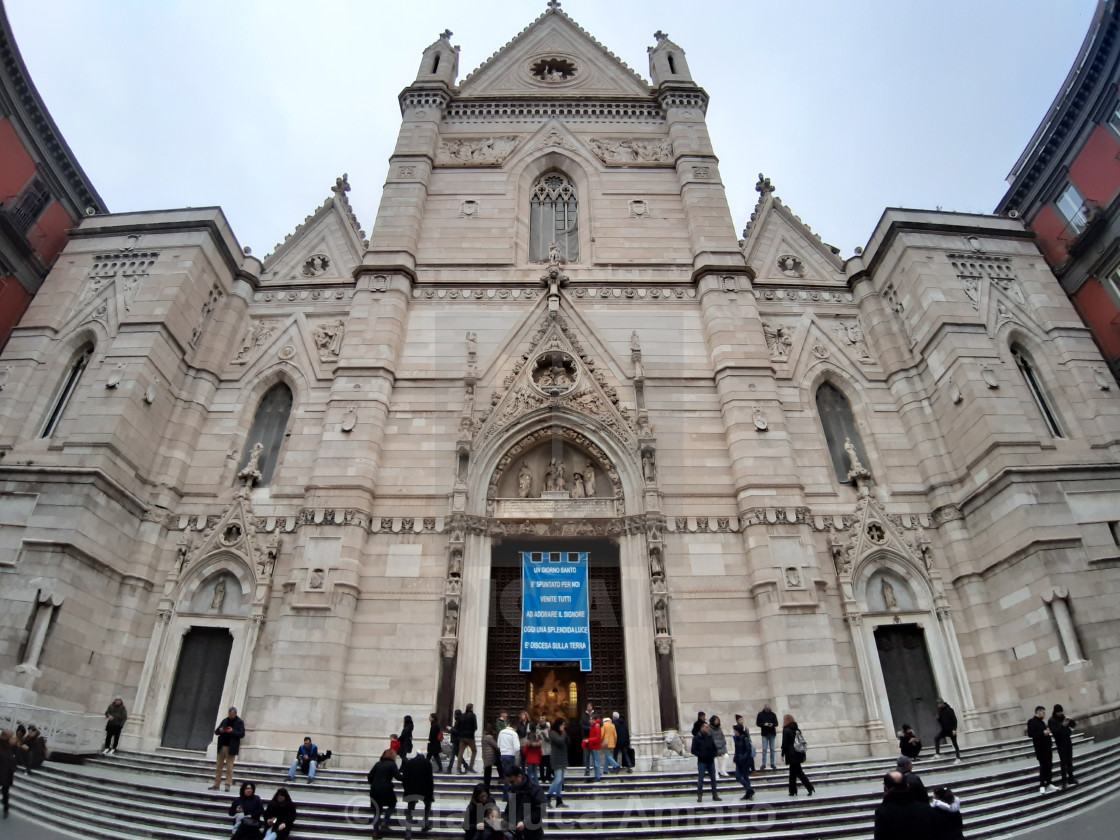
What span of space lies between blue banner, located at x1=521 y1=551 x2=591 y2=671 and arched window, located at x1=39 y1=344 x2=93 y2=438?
1183 cm

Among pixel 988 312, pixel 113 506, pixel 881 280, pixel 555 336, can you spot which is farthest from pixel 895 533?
pixel 113 506

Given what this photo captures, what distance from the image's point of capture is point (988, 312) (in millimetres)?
17531

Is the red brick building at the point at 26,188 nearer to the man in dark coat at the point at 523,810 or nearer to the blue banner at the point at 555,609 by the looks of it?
the blue banner at the point at 555,609

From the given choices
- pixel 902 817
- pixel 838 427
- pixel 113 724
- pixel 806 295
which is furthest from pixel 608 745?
pixel 806 295

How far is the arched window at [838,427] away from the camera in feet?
56.3

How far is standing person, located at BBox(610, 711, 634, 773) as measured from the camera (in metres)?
11.5

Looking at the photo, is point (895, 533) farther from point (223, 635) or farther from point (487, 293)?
point (223, 635)

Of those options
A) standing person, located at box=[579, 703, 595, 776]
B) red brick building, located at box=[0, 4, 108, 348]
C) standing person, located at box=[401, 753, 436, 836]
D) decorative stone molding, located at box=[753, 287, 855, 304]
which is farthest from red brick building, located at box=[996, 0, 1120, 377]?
red brick building, located at box=[0, 4, 108, 348]

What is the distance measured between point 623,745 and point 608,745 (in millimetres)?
281

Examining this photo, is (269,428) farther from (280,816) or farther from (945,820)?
(945,820)

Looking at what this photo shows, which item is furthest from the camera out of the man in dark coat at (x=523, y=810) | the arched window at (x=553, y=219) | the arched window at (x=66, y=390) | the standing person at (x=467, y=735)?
the arched window at (x=553, y=219)

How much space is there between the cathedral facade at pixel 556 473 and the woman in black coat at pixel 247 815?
19.7ft

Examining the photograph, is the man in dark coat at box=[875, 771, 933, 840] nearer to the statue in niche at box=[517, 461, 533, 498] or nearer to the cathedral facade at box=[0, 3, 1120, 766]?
the cathedral facade at box=[0, 3, 1120, 766]

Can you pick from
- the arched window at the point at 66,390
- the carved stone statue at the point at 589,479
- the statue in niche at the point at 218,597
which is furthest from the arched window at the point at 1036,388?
the arched window at the point at 66,390
